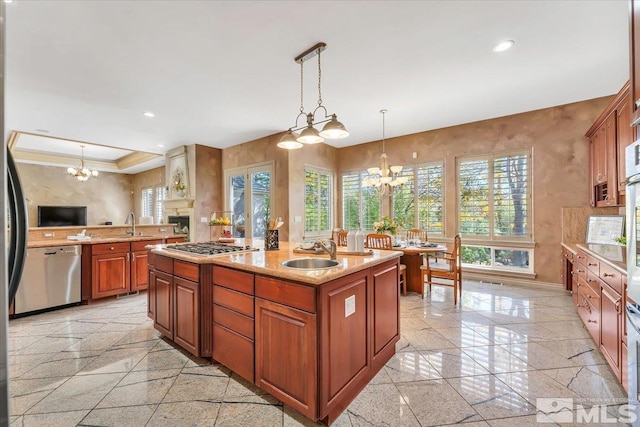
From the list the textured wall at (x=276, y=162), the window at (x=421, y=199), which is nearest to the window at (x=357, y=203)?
the window at (x=421, y=199)

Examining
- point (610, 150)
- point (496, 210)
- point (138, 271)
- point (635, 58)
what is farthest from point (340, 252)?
point (496, 210)

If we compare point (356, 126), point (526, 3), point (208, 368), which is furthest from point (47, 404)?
point (356, 126)

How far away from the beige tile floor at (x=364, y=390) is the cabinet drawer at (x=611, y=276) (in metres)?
0.72

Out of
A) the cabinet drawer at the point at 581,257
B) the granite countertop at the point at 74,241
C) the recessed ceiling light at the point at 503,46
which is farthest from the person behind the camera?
the granite countertop at the point at 74,241

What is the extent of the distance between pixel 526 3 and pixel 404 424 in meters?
3.20

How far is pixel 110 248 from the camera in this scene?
4.14m

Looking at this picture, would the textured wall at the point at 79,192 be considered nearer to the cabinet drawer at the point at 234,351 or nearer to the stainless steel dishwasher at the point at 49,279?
the stainless steel dishwasher at the point at 49,279

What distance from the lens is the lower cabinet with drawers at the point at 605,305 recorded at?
1897mm

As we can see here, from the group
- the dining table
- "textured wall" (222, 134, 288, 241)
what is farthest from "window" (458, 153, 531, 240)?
"textured wall" (222, 134, 288, 241)

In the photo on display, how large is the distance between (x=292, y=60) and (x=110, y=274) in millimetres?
3988

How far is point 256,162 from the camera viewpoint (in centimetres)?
603

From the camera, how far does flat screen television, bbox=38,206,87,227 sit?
7.96 metres

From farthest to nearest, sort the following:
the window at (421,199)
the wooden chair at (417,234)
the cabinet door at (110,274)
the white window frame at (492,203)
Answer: the window at (421,199) → the wooden chair at (417,234) → the white window frame at (492,203) → the cabinet door at (110,274)

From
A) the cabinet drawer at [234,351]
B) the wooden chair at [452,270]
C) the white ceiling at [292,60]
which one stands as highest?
the white ceiling at [292,60]
